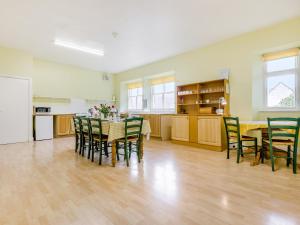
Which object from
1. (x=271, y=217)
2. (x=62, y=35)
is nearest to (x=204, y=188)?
(x=271, y=217)

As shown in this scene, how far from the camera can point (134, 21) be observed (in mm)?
3658

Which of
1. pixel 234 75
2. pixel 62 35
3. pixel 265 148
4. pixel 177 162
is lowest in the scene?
pixel 177 162

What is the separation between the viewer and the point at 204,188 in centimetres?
223

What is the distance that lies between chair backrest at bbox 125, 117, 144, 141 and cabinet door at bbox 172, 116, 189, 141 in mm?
2055

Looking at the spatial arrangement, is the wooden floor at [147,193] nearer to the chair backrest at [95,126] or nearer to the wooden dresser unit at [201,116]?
the chair backrest at [95,126]

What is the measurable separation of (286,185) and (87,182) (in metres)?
2.67

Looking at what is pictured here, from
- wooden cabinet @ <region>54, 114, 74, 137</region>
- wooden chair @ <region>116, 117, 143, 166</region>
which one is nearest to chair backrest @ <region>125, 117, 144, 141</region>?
wooden chair @ <region>116, 117, 143, 166</region>

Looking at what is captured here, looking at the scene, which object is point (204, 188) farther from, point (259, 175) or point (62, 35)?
point (62, 35)

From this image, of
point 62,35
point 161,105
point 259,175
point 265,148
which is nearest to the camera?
point 259,175

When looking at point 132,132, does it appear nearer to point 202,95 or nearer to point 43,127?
point 202,95

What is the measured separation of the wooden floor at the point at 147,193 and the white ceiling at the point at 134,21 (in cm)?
288

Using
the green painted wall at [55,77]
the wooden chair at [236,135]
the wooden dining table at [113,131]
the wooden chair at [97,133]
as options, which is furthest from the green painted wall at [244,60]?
the green painted wall at [55,77]

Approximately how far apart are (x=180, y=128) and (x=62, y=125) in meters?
4.36

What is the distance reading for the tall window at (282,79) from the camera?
12.8ft
